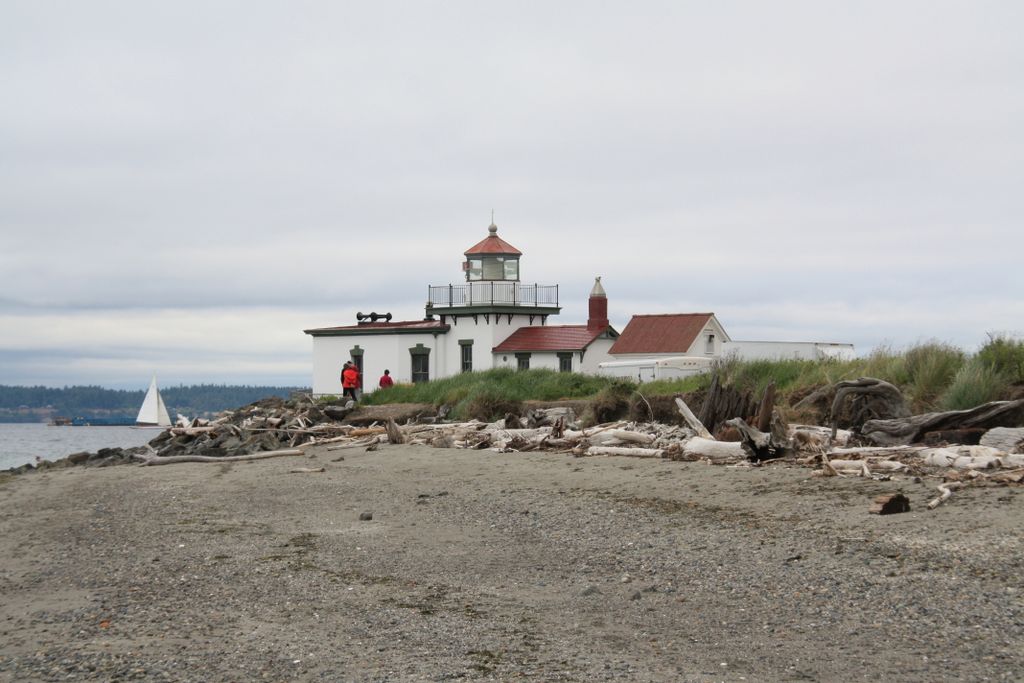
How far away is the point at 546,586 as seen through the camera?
28.3ft

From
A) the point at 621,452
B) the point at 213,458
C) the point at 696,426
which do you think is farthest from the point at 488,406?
the point at 621,452

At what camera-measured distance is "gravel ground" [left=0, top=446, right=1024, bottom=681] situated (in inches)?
257

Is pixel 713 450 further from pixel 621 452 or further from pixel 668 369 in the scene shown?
pixel 668 369

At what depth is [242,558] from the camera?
999cm

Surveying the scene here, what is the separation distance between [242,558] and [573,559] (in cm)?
291

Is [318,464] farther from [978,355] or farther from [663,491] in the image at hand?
[978,355]

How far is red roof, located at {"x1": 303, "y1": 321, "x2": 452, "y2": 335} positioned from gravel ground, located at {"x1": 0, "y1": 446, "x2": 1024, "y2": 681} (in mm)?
30891

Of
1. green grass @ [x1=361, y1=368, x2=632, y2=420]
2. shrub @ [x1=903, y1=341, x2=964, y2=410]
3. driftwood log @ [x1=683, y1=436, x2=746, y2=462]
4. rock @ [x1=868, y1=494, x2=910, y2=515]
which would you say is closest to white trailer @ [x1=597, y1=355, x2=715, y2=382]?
green grass @ [x1=361, y1=368, x2=632, y2=420]

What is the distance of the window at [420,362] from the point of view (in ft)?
146

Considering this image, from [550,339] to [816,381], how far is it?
923 inches

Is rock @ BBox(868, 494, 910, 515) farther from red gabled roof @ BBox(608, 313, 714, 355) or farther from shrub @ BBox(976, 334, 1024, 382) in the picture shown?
red gabled roof @ BBox(608, 313, 714, 355)

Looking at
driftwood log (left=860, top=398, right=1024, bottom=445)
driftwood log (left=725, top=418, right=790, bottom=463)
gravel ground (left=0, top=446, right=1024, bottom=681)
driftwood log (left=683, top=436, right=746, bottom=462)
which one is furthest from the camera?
driftwood log (left=683, top=436, right=746, bottom=462)

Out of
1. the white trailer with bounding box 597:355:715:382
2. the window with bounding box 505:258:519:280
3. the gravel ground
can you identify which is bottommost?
the gravel ground

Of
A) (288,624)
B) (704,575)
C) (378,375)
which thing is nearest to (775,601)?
(704,575)
